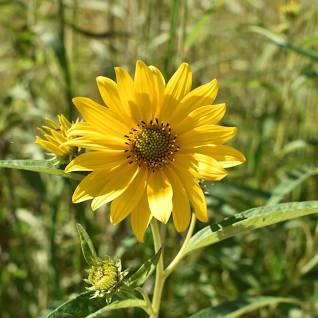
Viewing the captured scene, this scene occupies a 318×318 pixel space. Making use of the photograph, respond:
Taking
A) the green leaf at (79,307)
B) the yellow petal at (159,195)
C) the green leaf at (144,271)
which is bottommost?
the green leaf at (79,307)

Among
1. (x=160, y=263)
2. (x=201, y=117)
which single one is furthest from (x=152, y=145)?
(x=160, y=263)

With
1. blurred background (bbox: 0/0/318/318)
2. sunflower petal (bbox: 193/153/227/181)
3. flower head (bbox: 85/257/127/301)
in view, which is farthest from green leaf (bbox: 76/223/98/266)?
blurred background (bbox: 0/0/318/318)

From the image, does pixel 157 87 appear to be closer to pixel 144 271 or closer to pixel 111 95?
pixel 111 95

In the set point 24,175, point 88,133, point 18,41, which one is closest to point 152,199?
point 88,133

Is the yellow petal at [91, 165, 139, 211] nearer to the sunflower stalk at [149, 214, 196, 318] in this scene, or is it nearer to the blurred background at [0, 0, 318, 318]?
the sunflower stalk at [149, 214, 196, 318]

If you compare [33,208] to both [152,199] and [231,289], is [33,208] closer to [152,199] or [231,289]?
[231,289]

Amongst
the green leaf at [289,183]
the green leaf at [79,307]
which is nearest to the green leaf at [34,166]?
the green leaf at [79,307]

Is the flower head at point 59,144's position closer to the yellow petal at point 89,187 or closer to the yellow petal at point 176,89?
the yellow petal at point 89,187

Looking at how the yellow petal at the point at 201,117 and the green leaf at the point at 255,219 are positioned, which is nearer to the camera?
the green leaf at the point at 255,219
